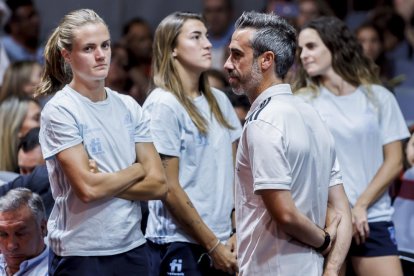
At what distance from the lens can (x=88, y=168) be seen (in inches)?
147

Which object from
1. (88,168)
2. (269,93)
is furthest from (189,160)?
(269,93)

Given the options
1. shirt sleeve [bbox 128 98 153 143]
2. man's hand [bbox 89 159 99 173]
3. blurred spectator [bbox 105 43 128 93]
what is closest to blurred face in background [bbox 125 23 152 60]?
blurred spectator [bbox 105 43 128 93]

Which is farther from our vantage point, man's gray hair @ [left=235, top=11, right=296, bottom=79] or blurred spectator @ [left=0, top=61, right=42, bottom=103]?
blurred spectator @ [left=0, top=61, right=42, bottom=103]

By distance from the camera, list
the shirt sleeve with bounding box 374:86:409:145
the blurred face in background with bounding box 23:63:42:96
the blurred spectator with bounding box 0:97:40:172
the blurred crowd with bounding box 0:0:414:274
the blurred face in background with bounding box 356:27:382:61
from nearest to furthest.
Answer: the shirt sleeve with bounding box 374:86:409:145 → the blurred spectator with bounding box 0:97:40:172 → the blurred face in background with bounding box 23:63:42:96 → the blurred crowd with bounding box 0:0:414:274 → the blurred face in background with bounding box 356:27:382:61

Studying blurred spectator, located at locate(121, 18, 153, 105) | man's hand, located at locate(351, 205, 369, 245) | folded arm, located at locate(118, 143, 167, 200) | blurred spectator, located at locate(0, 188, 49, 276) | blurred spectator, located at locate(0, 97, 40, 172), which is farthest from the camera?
blurred spectator, located at locate(121, 18, 153, 105)

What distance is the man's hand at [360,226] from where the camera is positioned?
15.6 ft

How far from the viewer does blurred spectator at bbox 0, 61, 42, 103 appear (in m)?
6.65

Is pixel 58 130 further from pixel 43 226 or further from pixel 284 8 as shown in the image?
pixel 284 8

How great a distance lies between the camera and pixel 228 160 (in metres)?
4.62

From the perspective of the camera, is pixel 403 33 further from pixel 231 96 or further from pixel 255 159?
pixel 255 159

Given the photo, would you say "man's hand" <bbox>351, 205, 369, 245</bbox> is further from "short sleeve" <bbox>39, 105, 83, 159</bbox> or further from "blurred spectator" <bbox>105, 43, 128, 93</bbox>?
"blurred spectator" <bbox>105, 43, 128, 93</bbox>

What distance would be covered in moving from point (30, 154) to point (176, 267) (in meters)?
1.18

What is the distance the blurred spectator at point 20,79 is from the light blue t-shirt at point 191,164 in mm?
2284

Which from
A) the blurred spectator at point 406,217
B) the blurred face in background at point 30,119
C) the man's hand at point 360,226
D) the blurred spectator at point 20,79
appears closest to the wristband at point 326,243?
the man's hand at point 360,226
